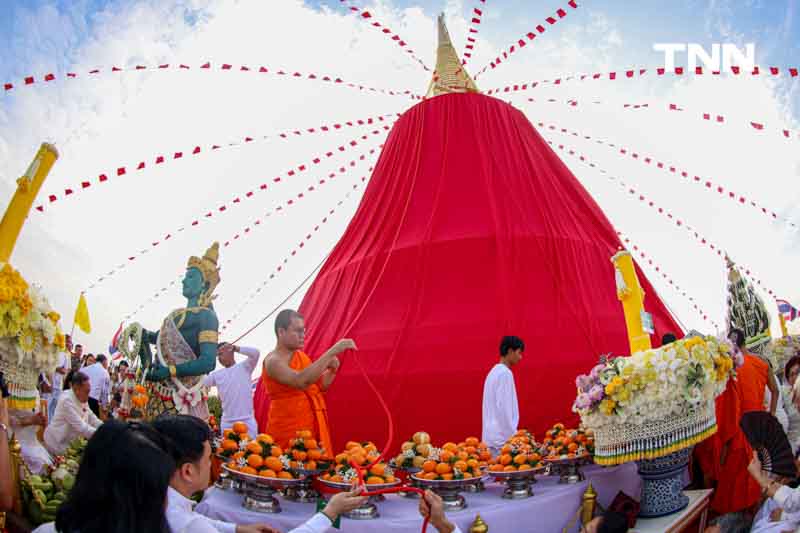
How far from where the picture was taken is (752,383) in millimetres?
3688

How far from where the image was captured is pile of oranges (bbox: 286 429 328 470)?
2.44 m

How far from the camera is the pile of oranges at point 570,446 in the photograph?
2.93 metres

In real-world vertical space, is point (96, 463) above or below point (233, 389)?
above

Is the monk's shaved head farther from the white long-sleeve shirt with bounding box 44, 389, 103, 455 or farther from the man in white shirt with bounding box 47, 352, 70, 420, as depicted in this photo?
the man in white shirt with bounding box 47, 352, 70, 420

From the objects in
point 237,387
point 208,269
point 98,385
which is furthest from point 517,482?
point 98,385

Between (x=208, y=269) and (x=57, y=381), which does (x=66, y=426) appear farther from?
(x=57, y=381)

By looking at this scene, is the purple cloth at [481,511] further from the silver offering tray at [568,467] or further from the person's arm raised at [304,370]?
the person's arm raised at [304,370]

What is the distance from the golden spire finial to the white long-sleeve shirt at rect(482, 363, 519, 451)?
12.3 ft

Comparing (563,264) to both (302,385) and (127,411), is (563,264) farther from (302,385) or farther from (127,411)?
(127,411)

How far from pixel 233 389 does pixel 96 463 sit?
284 centimetres

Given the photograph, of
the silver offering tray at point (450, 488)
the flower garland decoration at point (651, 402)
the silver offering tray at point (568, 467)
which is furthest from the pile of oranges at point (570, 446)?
the silver offering tray at point (450, 488)

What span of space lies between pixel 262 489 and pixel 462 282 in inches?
114

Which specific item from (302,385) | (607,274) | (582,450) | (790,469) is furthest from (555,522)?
(607,274)

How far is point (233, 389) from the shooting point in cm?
392
